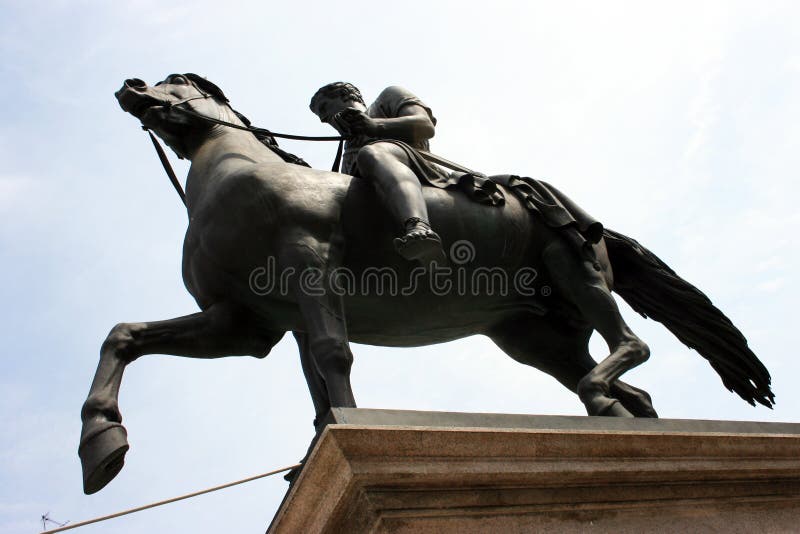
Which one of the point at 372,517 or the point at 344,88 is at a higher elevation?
the point at 344,88

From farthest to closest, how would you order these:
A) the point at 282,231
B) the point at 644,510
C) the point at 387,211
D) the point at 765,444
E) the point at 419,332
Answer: the point at 419,332 < the point at 387,211 < the point at 282,231 < the point at 765,444 < the point at 644,510

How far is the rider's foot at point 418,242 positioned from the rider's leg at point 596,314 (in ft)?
3.91

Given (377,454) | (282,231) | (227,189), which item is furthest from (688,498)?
(227,189)

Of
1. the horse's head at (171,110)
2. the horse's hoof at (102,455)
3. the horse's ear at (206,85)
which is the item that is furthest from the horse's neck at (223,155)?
the horse's hoof at (102,455)

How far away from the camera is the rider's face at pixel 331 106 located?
709cm

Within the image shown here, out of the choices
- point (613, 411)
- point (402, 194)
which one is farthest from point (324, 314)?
point (613, 411)

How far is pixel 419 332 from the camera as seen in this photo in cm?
642

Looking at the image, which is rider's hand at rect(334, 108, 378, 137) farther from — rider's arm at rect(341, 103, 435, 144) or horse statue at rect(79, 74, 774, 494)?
horse statue at rect(79, 74, 774, 494)

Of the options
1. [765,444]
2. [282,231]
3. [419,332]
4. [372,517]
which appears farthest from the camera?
[419,332]

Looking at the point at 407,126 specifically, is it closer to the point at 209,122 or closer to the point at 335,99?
Result: the point at 335,99

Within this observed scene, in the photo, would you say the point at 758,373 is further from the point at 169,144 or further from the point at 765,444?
the point at 169,144

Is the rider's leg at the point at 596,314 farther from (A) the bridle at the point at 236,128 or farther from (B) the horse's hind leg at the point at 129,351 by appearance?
(B) the horse's hind leg at the point at 129,351

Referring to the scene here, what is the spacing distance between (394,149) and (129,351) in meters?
2.02

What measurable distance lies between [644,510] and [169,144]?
12.9 feet
